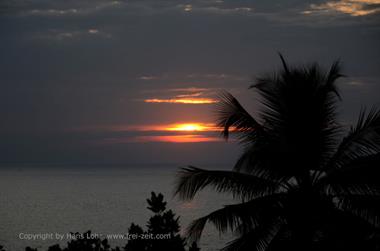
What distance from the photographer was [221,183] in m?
11.4

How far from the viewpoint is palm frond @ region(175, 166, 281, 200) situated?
37.0ft

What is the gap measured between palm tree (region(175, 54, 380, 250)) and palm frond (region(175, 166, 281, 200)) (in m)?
0.02

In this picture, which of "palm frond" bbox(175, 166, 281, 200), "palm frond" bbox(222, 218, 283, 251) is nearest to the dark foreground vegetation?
"palm frond" bbox(175, 166, 281, 200)

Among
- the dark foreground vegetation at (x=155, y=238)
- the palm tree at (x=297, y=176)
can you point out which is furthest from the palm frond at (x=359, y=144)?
the dark foreground vegetation at (x=155, y=238)

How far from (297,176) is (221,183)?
1.63 m

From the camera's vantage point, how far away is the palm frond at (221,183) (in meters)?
11.3

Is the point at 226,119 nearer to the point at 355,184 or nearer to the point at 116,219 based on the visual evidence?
the point at 355,184

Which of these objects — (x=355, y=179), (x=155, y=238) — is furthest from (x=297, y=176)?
(x=155, y=238)

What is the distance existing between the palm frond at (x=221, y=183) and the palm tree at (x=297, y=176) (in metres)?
0.02

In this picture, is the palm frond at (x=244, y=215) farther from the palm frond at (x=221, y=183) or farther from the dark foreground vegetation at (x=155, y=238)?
the dark foreground vegetation at (x=155, y=238)

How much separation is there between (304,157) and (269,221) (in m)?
1.57

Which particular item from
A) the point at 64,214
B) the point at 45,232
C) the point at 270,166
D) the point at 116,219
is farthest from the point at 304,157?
the point at 64,214

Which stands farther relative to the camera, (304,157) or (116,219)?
(116,219)

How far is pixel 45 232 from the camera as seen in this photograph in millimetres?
54031
